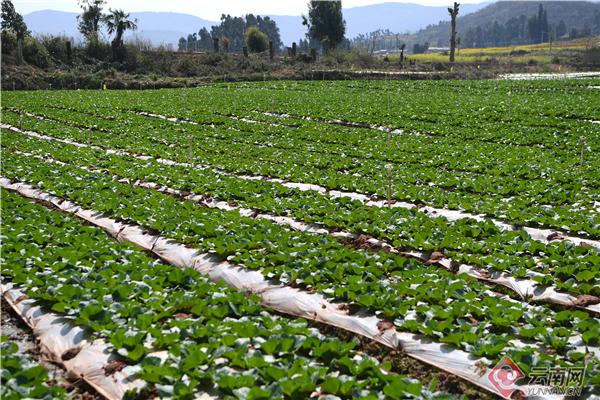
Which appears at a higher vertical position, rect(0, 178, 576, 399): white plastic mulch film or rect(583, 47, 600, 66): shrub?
rect(583, 47, 600, 66): shrub

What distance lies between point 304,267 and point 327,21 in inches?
2963

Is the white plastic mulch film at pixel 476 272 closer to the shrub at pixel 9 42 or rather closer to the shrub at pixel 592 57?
the shrub at pixel 9 42

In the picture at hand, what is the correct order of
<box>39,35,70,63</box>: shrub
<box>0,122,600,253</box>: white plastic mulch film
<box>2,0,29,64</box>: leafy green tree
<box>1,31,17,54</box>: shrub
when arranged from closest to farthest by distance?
<box>0,122,600,253</box>: white plastic mulch film
<box>1,31,17,54</box>: shrub
<box>39,35,70,63</box>: shrub
<box>2,0,29,64</box>: leafy green tree

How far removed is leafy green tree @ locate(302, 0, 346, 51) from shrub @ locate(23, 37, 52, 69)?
37.0 metres

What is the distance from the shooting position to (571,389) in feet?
16.2

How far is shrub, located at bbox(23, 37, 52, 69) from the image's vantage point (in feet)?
169

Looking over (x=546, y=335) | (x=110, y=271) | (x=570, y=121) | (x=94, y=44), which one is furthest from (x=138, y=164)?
(x=94, y=44)

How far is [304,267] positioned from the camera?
7.54 m

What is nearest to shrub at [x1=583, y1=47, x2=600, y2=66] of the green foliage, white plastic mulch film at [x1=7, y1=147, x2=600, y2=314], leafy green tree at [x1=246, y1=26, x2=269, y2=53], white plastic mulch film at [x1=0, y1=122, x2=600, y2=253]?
leafy green tree at [x1=246, y1=26, x2=269, y2=53]

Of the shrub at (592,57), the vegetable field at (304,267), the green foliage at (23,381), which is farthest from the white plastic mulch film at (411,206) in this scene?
the shrub at (592,57)

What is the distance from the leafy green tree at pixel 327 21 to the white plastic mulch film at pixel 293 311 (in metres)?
72.0

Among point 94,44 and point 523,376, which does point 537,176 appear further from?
point 94,44

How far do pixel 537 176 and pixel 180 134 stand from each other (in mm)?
12300

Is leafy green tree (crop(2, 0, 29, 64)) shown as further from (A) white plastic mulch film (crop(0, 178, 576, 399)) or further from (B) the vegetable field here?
(A) white plastic mulch film (crop(0, 178, 576, 399))
